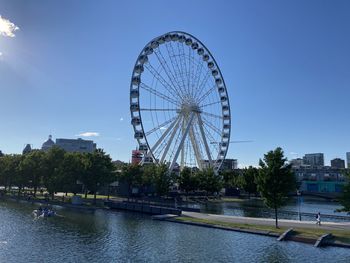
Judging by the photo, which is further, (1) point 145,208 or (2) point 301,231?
(1) point 145,208

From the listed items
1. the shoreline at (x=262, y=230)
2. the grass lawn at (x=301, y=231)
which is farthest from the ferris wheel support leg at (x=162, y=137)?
Result: the grass lawn at (x=301, y=231)

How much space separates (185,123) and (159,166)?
53.3 ft

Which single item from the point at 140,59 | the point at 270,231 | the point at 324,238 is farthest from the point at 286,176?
the point at 140,59

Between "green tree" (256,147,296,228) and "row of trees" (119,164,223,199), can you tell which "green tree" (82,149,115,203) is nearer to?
"row of trees" (119,164,223,199)

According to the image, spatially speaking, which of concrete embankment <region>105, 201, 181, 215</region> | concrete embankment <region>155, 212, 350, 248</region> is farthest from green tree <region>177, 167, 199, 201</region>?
concrete embankment <region>155, 212, 350, 248</region>

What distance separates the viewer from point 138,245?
3681cm

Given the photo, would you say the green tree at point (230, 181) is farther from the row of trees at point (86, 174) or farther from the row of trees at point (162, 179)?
the row of trees at point (86, 174)

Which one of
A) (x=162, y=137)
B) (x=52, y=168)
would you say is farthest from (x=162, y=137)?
(x=52, y=168)

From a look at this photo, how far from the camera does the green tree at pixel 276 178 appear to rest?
48.2m

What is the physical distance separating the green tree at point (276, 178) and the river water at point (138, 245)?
27.4 ft

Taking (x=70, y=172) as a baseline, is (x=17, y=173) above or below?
below

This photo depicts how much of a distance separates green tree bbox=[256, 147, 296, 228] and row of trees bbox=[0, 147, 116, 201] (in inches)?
1690

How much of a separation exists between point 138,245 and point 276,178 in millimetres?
21468

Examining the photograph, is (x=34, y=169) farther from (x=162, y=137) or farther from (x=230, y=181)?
(x=230, y=181)
